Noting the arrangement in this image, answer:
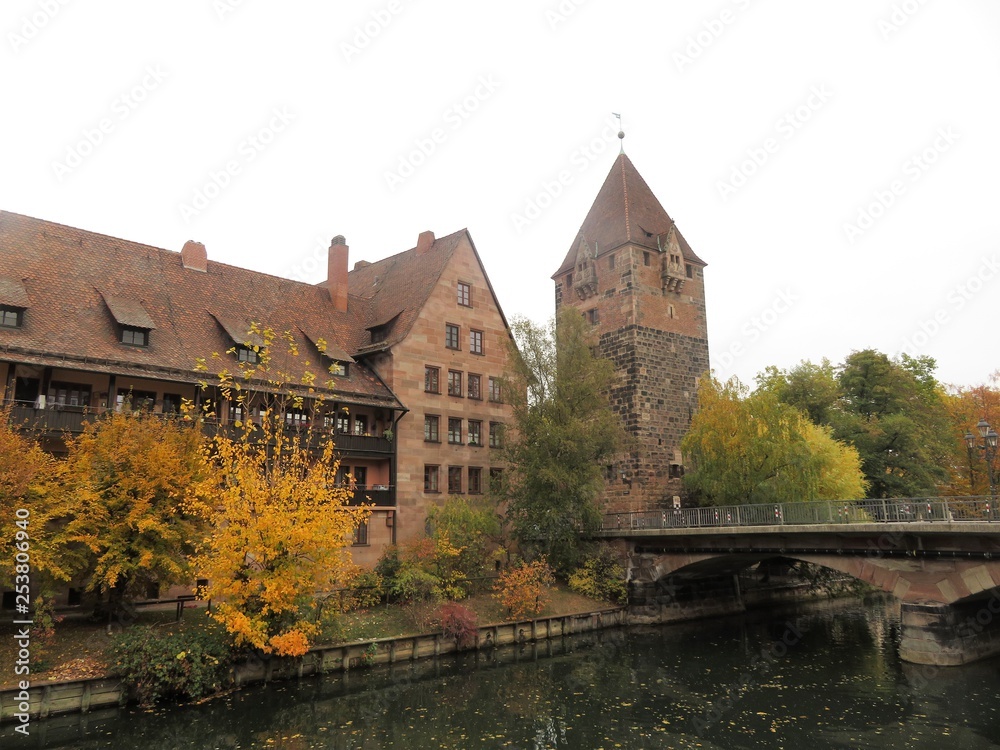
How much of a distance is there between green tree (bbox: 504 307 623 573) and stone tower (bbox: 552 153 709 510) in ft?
20.1

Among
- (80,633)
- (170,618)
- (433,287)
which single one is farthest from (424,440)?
(80,633)

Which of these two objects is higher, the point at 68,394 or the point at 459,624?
the point at 68,394

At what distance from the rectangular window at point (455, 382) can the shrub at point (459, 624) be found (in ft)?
40.7

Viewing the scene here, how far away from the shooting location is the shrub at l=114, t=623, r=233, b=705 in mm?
19547

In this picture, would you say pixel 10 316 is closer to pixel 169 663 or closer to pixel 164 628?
pixel 164 628

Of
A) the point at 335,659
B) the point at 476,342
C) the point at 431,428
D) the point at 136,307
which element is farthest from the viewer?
the point at 476,342

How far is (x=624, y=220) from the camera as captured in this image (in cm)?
4678

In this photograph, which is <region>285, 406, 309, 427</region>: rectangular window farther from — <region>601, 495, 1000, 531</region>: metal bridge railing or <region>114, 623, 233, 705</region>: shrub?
<region>601, 495, 1000, 531</region>: metal bridge railing

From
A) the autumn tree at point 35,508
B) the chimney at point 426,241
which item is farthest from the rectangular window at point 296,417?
the chimney at point 426,241

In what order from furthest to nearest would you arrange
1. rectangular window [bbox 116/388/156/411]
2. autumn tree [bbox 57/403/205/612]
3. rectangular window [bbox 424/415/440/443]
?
rectangular window [bbox 424/415/440/443] → rectangular window [bbox 116/388/156/411] → autumn tree [bbox 57/403/205/612]

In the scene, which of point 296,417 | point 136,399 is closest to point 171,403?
point 136,399

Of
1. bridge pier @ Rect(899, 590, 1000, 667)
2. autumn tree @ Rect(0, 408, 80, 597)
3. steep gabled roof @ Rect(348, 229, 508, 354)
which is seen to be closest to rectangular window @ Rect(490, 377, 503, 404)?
steep gabled roof @ Rect(348, 229, 508, 354)

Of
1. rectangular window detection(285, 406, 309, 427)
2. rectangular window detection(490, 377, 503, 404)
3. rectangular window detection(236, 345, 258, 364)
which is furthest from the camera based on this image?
rectangular window detection(490, 377, 503, 404)
